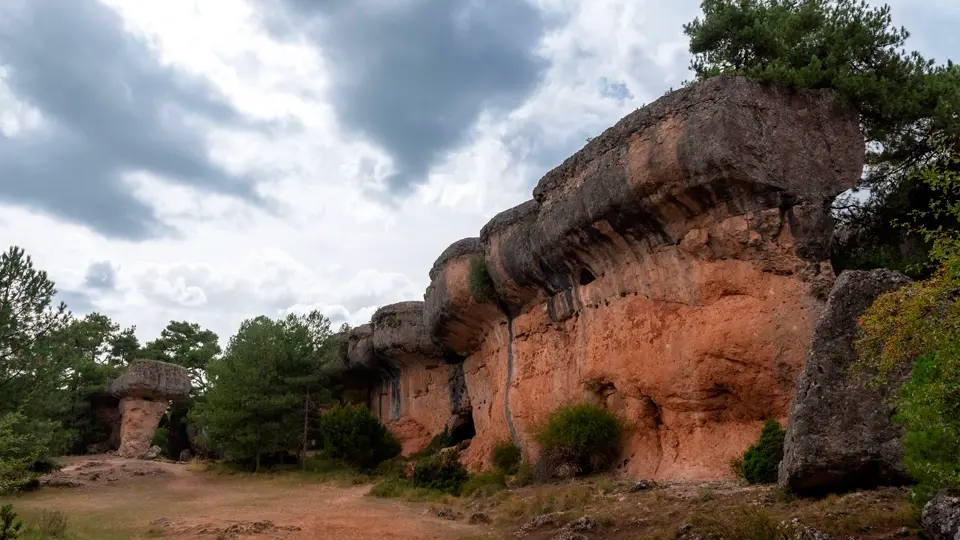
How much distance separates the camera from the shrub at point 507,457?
57.9 feet

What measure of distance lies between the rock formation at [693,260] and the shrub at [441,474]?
3.19 m

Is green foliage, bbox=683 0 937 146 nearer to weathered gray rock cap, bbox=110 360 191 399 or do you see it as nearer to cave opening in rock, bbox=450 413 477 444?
cave opening in rock, bbox=450 413 477 444

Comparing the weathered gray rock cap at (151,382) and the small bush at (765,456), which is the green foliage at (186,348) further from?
the small bush at (765,456)

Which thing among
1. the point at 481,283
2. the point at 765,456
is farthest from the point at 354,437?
the point at 765,456

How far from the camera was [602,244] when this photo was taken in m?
14.4

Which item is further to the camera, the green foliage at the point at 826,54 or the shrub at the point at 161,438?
the shrub at the point at 161,438

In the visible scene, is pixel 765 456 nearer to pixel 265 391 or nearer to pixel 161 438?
pixel 265 391

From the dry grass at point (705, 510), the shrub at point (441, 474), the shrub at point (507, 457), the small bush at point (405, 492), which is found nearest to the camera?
the dry grass at point (705, 510)

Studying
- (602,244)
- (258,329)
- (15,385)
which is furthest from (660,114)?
(258,329)

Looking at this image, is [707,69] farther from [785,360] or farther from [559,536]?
[559,536]

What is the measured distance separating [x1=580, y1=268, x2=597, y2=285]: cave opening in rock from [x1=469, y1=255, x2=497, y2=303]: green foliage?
13.3 feet

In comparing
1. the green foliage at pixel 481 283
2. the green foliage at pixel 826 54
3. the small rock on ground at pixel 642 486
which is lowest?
the small rock on ground at pixel 642 486

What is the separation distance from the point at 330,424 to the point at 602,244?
48.1ft

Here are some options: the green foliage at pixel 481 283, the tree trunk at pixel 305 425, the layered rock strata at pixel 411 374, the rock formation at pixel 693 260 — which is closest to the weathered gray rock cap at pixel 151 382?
the layered rock strata at pixel 411 374
